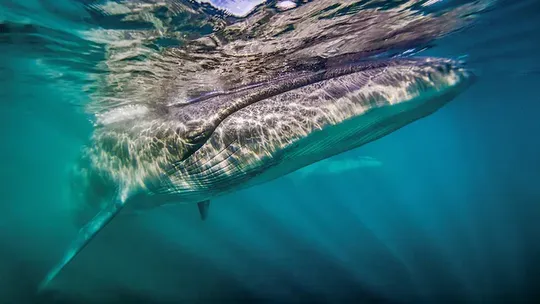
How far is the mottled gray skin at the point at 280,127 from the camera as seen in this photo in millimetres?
3254

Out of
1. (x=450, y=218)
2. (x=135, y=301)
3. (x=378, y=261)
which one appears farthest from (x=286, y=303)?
(x=450, y=218)

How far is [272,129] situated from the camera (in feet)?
12.1

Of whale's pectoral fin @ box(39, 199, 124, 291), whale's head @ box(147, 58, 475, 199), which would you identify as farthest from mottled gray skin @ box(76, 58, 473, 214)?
whale's pectoral fin @ box(39, 199, 124, 291)

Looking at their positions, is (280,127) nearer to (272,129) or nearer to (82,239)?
(272,129)

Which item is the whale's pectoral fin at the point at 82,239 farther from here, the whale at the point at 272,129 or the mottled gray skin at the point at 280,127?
the mottled gray skin at the point at 280,127

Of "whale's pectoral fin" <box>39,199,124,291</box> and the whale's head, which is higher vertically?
the whale's head

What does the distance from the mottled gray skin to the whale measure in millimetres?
12

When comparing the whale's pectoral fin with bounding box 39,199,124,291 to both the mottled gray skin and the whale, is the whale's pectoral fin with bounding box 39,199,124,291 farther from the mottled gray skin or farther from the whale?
the mottled gray skin

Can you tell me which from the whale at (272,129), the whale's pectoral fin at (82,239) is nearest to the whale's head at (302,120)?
the whale at (272,129)

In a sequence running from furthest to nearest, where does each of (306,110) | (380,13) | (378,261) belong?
(378,261) → (380,13) → (306,110)

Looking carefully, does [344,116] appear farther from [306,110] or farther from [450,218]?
[450,218]

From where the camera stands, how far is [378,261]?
10.7 meters

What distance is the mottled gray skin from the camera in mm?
3254

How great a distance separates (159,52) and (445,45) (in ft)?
33.5
